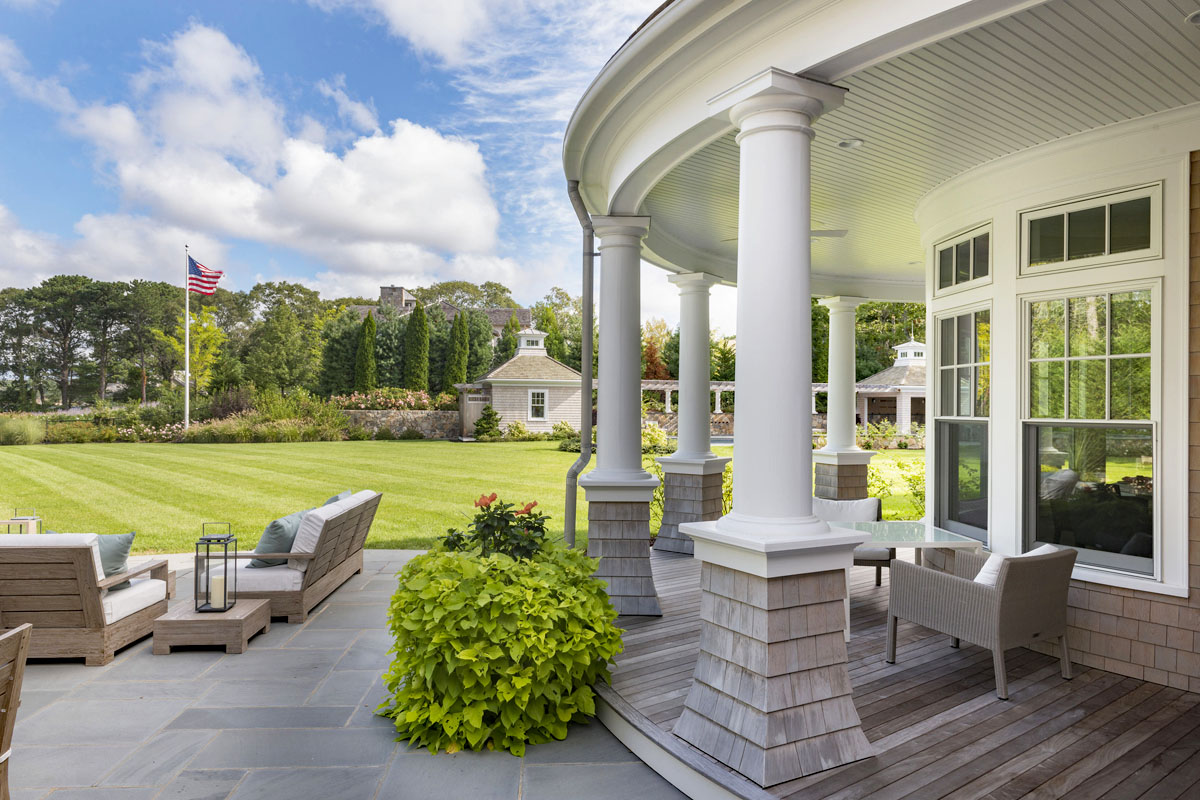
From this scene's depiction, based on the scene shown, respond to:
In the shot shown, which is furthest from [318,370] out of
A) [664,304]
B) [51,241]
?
[664,304]

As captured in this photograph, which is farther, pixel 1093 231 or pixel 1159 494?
pixel 1093 231

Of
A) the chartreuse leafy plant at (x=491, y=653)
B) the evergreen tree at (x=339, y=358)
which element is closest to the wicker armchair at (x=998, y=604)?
the chartreuse leafy plant at (x=491, y=653)

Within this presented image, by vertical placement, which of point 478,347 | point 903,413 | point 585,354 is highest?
point 478,347

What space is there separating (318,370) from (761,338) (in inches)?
1246

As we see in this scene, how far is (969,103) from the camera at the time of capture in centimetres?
352

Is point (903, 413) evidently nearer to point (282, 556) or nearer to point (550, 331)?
point (550, 331)

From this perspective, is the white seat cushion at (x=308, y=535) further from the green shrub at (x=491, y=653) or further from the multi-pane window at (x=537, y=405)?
the multi-pane window at (x=537, y=405)

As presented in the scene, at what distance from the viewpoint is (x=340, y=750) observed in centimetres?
319

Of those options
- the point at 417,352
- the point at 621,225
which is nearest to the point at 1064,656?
the point at 621,225

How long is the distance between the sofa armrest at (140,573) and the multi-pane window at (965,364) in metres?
5.72

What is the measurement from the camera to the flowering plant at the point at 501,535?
3.65 metres

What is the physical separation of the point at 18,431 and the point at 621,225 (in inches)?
866

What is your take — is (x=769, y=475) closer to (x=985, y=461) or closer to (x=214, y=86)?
(x=985, y=461)

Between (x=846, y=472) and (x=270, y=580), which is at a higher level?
(x=846, y=472)
